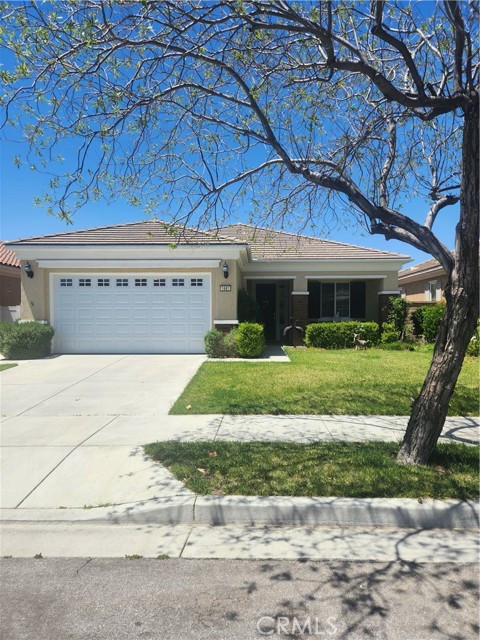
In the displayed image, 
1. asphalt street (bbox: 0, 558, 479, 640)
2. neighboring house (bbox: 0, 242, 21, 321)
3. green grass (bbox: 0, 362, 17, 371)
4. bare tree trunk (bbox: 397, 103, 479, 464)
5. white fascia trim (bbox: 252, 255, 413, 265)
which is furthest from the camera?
neighboring house (bbox: 0, 242, 21, 321)

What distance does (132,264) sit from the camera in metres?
14.3

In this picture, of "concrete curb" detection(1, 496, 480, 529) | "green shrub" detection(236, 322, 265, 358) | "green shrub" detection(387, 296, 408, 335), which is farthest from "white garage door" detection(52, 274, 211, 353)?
"concrete curb" detection(1, 496, 480, 529)

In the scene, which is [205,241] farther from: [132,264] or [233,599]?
[233,599]

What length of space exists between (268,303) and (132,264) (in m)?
6.44

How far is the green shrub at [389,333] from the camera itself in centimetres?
1641

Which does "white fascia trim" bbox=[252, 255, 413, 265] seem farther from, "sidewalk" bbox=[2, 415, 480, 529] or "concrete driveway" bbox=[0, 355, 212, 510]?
"sidewalk" bbox=[2, 415, 480, 529]

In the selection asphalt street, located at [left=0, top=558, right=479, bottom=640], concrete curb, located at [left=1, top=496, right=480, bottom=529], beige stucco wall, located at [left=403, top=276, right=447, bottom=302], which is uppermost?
beige stucco wall, located at [left=403, top=276, right=447, bottom=302]

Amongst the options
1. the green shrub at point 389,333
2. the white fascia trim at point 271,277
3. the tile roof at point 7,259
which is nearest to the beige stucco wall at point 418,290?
the green shrub at point 389,333

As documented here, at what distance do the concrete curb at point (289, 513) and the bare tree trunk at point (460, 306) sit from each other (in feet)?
3.10

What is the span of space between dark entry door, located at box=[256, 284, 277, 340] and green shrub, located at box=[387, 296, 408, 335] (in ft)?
15.0

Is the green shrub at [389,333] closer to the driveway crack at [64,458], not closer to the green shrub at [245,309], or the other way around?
the green shrub at [245,309]

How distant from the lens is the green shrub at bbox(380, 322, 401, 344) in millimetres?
16406

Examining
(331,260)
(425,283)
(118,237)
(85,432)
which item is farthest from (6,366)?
(425,283)

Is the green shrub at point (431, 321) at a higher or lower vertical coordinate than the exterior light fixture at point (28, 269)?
lower
